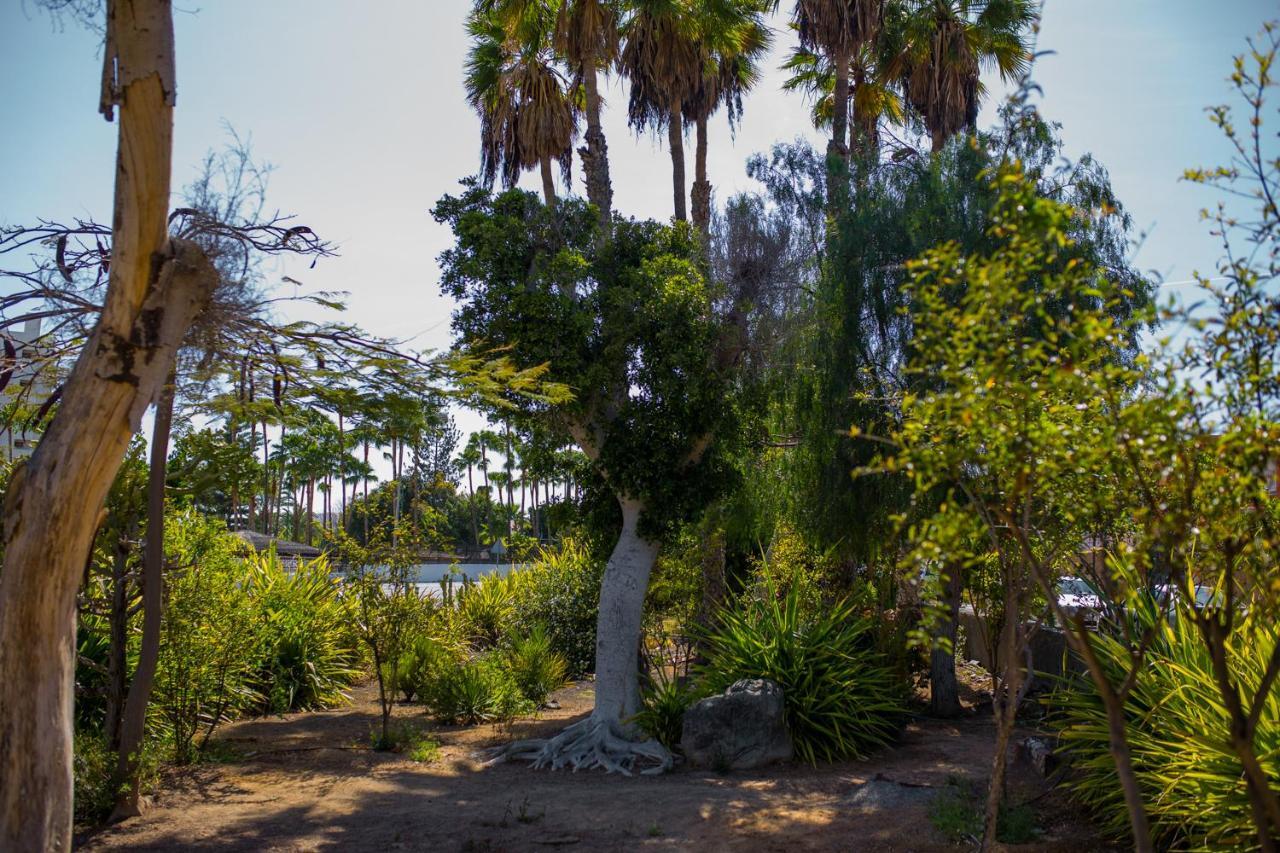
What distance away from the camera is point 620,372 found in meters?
11.2

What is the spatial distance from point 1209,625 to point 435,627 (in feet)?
34.0

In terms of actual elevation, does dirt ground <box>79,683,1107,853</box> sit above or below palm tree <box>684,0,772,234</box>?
below

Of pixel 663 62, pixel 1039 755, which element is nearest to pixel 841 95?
pixel 663 62

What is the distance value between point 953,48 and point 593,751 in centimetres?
1381

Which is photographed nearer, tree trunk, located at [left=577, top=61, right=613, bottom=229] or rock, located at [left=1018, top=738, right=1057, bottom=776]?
rock, located at [left=1018, top=738, right=1057, bottom=776]

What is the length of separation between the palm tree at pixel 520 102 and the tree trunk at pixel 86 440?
13.3 m

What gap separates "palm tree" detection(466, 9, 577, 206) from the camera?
1867 cm

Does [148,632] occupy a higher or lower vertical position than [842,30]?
lower

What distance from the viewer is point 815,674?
10734 mm

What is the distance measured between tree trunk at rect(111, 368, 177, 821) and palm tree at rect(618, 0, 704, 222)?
11.8 metres

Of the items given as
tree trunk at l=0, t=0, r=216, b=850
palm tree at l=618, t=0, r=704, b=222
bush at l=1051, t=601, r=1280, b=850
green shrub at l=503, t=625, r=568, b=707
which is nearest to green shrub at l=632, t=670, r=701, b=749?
green shrub at l=503, t=625, r=568, b=707

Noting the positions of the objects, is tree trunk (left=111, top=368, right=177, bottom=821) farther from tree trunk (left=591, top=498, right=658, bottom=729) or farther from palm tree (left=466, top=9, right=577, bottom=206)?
palm tree (left=466, top=9, right=577, bottom=206)

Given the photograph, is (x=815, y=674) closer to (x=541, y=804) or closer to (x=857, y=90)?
(x=541, y=804)

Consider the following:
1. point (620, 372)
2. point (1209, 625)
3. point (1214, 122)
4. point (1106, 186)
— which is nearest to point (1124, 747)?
point (1209, 625)
